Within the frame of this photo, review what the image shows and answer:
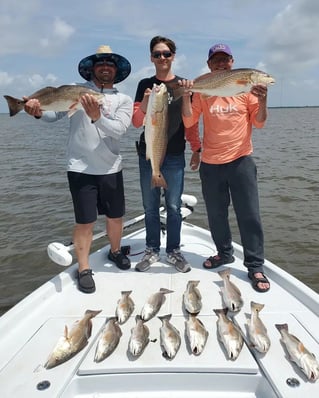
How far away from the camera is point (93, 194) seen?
171 inches

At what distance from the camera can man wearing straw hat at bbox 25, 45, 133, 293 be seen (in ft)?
13.7

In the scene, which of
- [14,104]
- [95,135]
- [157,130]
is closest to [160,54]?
[157,130]

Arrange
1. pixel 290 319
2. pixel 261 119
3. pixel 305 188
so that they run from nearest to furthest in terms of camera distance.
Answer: pixel 290 319 < pixel 261 119 < pixel 305 188

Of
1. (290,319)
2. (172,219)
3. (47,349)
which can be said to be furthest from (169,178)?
(47,349)

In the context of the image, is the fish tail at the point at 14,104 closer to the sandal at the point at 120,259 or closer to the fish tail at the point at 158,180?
the fish tail at the point at 158,180

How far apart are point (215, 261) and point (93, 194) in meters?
1.73

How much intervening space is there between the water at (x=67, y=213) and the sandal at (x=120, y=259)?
2465 mm

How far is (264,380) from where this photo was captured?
9.02 feet

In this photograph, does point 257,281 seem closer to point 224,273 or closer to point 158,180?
point 224,273

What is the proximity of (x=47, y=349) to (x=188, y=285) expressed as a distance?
1.61 m

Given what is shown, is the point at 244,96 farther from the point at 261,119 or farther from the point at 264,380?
the point at 264,380

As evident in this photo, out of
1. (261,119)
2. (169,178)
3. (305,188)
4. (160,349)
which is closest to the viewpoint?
(160,349)

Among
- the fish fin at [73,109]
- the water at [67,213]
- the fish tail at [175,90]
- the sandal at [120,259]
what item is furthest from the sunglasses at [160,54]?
the water at [67,213]

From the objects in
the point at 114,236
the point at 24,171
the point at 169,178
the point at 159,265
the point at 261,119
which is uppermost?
the point at 261,119
